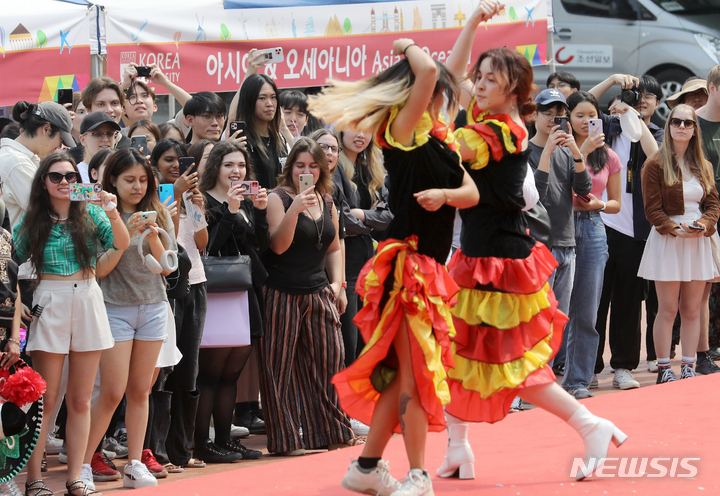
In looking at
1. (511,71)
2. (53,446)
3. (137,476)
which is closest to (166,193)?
(137,476)

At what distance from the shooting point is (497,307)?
3703 mm

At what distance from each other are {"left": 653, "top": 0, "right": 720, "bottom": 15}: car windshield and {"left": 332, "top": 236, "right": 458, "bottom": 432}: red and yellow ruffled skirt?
1036 centimetres

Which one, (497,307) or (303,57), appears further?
(303,57)

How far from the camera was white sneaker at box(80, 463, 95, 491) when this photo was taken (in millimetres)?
4073

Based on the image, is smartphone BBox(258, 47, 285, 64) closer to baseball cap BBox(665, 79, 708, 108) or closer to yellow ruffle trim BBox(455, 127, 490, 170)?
yellow ruffle trim BBox(455, 127, 490, 170)

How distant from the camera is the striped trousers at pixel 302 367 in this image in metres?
5.08

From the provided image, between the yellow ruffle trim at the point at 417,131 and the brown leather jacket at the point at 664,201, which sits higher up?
the yellow ruffle trim at the point at 417,131

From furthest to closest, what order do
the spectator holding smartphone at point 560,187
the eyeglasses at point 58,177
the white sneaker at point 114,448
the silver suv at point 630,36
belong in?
the silver suv at point 630,36, the spectator holding smartphone at point 560,187, the white sneaker at point 114,448, the eyeglasses at point 58,177

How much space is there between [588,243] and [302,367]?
2479 mm

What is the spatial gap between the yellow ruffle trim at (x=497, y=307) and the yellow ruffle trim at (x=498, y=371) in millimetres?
140

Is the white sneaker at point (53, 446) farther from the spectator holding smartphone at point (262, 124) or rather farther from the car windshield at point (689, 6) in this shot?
the car windshield at point (689, 6)

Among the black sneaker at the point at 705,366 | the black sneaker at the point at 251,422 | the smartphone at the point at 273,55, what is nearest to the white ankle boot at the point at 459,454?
the black sneaker at the point at 251,422

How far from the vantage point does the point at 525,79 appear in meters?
3.80

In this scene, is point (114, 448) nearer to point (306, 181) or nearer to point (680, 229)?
point (306, 181)
